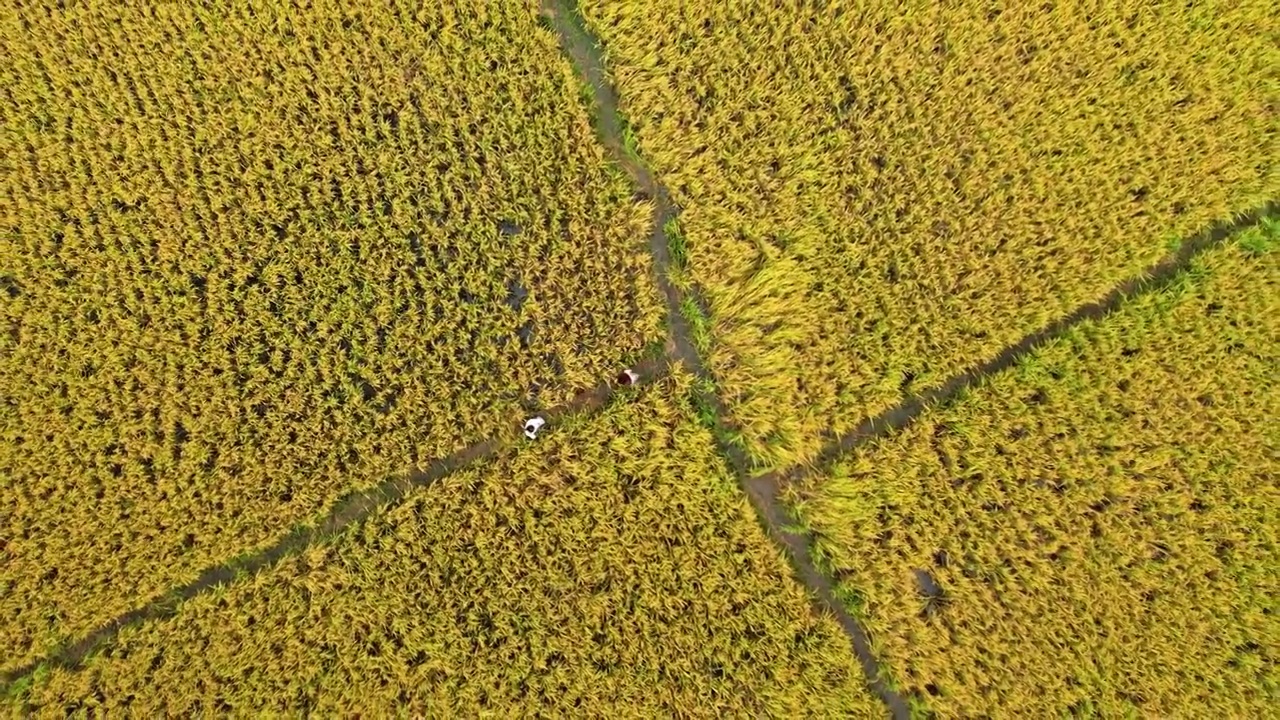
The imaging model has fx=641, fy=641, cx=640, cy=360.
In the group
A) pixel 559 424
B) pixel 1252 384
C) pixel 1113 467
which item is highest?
pixel 1252 384

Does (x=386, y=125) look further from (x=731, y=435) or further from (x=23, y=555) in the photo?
(x=23, y=555)

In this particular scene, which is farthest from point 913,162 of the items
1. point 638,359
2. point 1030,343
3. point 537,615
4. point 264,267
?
point 264,267

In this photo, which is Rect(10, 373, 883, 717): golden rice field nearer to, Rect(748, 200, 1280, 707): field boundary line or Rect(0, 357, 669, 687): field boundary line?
Rect(0, 357, 669, 687): field boundary line

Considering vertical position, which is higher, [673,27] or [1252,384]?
[1252,384]

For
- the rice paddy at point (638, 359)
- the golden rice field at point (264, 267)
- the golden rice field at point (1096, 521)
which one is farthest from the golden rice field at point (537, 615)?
the golden rice field at point (1096, 521)

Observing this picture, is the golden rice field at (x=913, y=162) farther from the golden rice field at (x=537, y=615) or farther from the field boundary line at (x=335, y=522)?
the field boundary line at (x=335, y=522)

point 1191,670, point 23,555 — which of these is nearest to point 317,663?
point 23,555

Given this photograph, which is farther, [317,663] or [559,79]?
[559,79]
